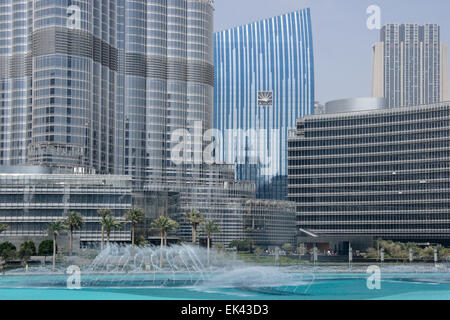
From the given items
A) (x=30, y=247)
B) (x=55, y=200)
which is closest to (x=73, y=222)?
(x=30, y=247)

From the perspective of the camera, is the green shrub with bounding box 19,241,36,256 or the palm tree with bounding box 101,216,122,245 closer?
the green shrub with bounding box 19,241,36,256

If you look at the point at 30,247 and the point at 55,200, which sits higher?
the point at 55,200

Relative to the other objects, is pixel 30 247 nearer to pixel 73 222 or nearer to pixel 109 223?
pixel 73 222

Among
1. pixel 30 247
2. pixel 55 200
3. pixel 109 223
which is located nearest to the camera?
pixel 30 247

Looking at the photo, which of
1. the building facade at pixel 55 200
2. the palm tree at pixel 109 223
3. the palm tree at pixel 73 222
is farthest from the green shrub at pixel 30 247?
the palm tree at pixel 109 223

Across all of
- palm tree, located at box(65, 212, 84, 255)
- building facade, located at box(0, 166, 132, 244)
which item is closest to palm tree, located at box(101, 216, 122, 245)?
palm tree, located at box(65, 212, 84, 255)

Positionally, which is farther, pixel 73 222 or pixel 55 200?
pixel 55 200

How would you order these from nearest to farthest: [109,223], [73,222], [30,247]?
[30,247], [73,222], [109,223]

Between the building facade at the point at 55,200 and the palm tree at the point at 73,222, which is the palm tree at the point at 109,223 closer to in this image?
the palm tree at the point at 73,222

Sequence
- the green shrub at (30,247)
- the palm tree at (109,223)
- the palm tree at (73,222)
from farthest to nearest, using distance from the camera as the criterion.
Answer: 1. the palm tree at (109,223)
2. the palm tree at (73,222)
3. the green shrub at (30,247)

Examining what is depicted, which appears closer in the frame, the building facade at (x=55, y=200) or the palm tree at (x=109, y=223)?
the palm tree at (x=109, y=223)

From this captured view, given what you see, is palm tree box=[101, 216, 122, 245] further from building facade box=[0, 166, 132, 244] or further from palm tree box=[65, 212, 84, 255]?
building facade box=[0, 166, 132, 244]
